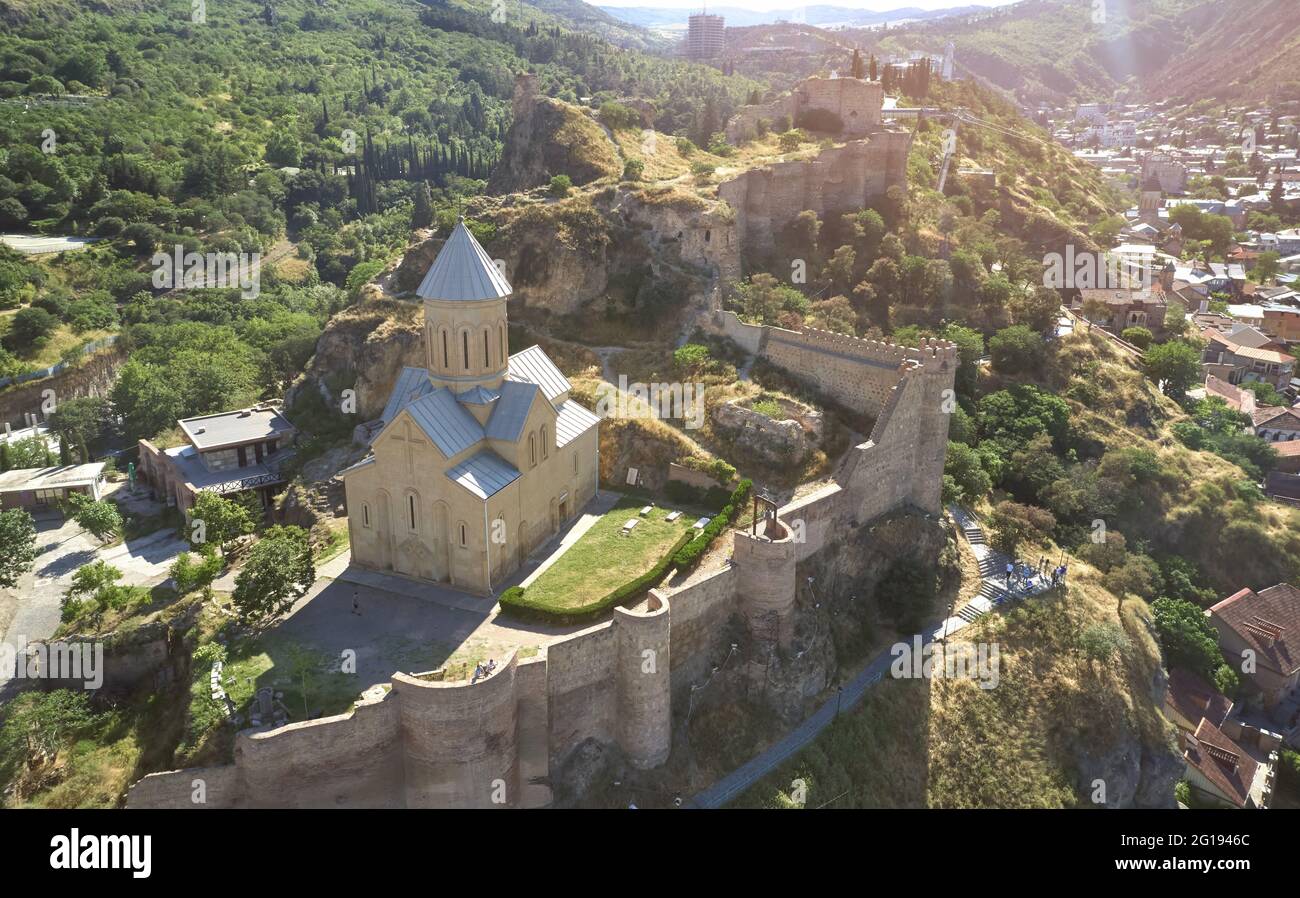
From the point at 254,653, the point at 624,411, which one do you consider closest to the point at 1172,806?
the point at 624,411

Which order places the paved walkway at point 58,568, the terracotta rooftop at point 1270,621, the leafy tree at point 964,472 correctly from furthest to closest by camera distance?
the terracotta rooftop at point 1270,621 → the leafy tree at point 964,472 → the paved walkway at point 58,568

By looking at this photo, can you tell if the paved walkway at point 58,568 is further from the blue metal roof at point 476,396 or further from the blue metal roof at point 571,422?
the blue metal roof at point 571,422

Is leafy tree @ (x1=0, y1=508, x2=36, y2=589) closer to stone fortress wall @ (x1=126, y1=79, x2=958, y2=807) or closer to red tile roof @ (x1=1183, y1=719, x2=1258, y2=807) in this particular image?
stone fortress wall @ (x1=126, y1=79, x2=958, y2=807)

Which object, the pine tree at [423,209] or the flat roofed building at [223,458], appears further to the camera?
the pine tree at [423,209]

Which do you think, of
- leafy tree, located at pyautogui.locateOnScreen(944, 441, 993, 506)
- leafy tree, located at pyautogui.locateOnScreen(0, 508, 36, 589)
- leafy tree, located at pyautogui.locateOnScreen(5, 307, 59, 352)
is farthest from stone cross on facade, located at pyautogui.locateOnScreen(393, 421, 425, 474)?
leafy tree, located at pyautogui.locateOnScreen(5, 307, 59, 352)

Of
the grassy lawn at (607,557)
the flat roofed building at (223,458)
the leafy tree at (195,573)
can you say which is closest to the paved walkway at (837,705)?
the grassy lawn at (607,557)

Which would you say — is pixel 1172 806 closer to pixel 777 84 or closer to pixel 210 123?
pixel 210 123
